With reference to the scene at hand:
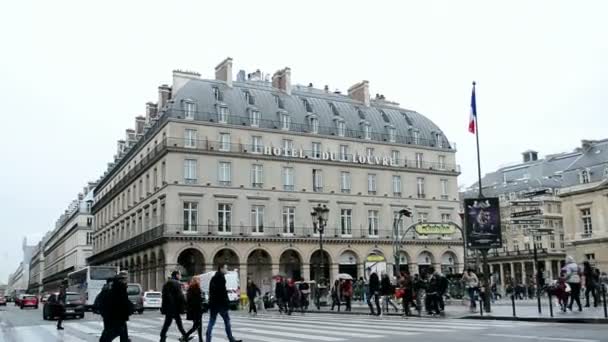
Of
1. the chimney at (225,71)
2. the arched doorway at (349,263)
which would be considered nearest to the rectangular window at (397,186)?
the arched doorway at (349,263)

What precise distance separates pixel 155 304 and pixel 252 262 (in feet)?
48.0

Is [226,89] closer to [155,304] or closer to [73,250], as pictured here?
[155,304]

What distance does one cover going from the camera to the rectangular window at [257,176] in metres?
59.5

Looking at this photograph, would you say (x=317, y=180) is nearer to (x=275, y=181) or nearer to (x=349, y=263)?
(x=275, y=181)

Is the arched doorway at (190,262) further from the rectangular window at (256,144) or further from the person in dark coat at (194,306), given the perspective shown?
the person in dark coat at (194,306)

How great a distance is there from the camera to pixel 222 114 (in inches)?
2345

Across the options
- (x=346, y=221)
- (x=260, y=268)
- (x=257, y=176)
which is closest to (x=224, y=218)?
(x=257, y=176)

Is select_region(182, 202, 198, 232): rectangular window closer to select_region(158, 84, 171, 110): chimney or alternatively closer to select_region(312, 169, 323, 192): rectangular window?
select_region(312, 169, 323, 192): rectangular window

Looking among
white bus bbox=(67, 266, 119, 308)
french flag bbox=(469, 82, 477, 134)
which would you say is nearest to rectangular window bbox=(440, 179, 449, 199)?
white bus bbox=(67, 266, 119, 308)

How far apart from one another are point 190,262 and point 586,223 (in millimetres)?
35325

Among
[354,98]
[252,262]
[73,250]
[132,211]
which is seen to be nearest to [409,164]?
[354,98]

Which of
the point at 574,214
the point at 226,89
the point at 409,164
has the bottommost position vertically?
the point at 574,214

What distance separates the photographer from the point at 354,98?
239ft

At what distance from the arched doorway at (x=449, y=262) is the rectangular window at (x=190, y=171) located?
91.0ft
